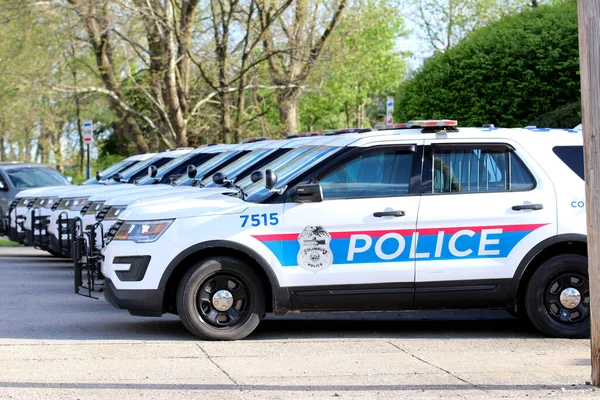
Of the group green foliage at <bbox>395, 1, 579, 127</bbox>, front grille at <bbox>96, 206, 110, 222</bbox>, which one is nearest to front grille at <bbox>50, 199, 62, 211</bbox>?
front grille at <bbox>96, 206, 110, 222</bbox>

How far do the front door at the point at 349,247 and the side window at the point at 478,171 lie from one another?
0.37 metres

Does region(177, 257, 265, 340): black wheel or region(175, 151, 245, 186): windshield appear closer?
region(177, 257, 265, 340): black wheel

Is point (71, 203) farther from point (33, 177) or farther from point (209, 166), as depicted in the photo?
point (33, 177)

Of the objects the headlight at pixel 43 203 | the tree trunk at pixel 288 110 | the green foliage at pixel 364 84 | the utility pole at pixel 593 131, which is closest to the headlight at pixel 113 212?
the headlight at pixel 43 203

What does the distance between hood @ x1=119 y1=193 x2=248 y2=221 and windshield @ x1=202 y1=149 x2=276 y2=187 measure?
118 inches

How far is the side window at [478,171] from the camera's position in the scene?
8.85 m

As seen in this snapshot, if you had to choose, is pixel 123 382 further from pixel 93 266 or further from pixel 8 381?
pixel 93 266

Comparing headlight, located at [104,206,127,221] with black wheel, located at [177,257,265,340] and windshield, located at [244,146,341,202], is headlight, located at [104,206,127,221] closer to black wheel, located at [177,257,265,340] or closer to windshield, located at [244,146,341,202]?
windshield, located at [244,146,341,202]

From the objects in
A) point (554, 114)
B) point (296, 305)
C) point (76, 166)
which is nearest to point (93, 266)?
point (296, 305)

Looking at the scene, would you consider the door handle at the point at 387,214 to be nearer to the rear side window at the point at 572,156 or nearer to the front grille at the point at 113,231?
the rear side window at the point at 572,156

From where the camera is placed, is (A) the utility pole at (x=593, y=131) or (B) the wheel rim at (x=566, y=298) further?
(B) the wheel rim at (x=566, y=298)

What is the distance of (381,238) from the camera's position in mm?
8594

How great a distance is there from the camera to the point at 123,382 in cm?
701

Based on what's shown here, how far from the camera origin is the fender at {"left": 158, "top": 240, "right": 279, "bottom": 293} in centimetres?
848
